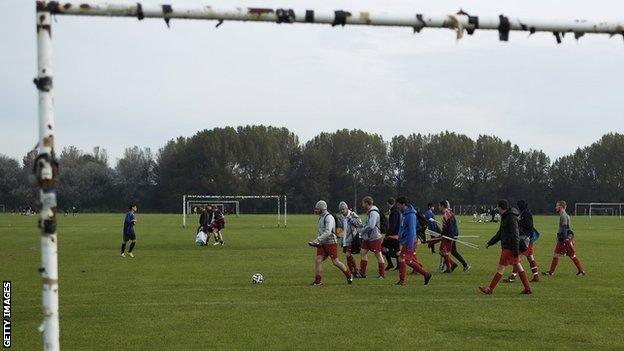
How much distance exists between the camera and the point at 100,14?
6.62m

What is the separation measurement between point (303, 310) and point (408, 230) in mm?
4555

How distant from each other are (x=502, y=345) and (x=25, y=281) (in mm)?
11657

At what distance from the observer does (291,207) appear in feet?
407

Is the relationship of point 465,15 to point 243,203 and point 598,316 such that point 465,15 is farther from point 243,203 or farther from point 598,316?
point 243,203

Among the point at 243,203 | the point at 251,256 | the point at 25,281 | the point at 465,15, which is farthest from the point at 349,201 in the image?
the point at 465,15

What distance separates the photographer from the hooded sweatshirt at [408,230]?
17.5 metres

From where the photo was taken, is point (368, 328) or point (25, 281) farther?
point (25, 281)

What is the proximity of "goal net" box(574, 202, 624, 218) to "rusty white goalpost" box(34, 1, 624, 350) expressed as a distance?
11317 centimetres

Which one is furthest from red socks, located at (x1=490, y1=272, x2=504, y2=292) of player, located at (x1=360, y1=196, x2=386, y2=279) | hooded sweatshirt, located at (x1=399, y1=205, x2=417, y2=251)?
player, located at (x1=360, y1=196, x2=386, y2=279)

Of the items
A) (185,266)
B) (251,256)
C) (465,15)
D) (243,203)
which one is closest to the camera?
(465,15)

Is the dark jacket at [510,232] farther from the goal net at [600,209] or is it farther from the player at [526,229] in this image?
the goal net at [600,209]

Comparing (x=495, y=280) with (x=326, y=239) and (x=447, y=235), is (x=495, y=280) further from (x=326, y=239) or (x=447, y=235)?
(x=447, y=235)

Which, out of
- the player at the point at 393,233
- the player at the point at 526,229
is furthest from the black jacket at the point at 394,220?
the player at the point at 526,229

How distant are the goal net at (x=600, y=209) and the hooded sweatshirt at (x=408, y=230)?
103 m
